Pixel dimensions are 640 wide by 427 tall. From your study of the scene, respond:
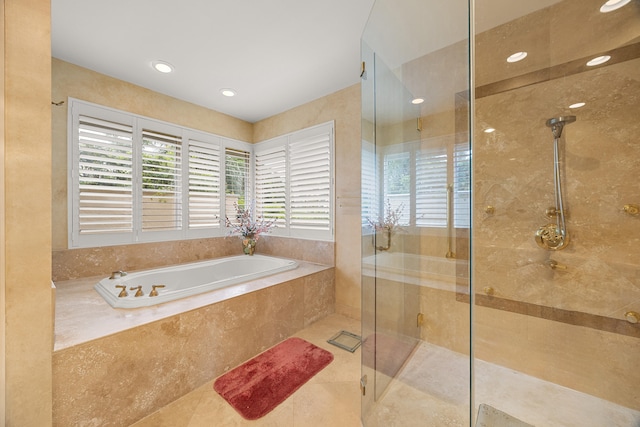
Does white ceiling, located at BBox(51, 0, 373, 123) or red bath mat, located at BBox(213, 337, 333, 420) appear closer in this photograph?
red bath mat, located at BBox(213, 337, 333, 420)

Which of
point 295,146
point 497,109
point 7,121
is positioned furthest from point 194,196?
point 497,109

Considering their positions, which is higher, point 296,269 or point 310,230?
point 310,230

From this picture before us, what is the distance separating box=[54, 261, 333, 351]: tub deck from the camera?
126cm

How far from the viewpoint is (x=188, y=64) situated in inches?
84.4

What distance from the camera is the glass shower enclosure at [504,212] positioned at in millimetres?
1333

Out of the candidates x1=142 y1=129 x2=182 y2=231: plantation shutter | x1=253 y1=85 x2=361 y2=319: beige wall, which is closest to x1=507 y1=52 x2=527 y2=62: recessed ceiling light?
x1=253 y1=85 x2=361 y2=319: beige wall

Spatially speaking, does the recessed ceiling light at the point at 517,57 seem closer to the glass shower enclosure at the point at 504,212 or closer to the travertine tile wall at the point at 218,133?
the glass shower enclosure at the point at 504,212

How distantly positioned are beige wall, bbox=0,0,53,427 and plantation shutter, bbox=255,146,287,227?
225cm

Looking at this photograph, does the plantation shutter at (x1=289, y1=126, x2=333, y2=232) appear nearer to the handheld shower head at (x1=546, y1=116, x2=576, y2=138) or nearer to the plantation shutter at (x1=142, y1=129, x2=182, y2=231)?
the plantation shutter at (x1=142, y1=129, x2=182, y2=231)

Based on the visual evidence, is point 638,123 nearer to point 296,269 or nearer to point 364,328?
point 364,328

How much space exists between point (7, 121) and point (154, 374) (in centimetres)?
140

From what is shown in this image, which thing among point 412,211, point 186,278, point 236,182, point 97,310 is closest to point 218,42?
point 236,182

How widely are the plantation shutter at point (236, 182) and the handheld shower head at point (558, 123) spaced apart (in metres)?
Answer: 3.22

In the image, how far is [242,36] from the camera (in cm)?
181
